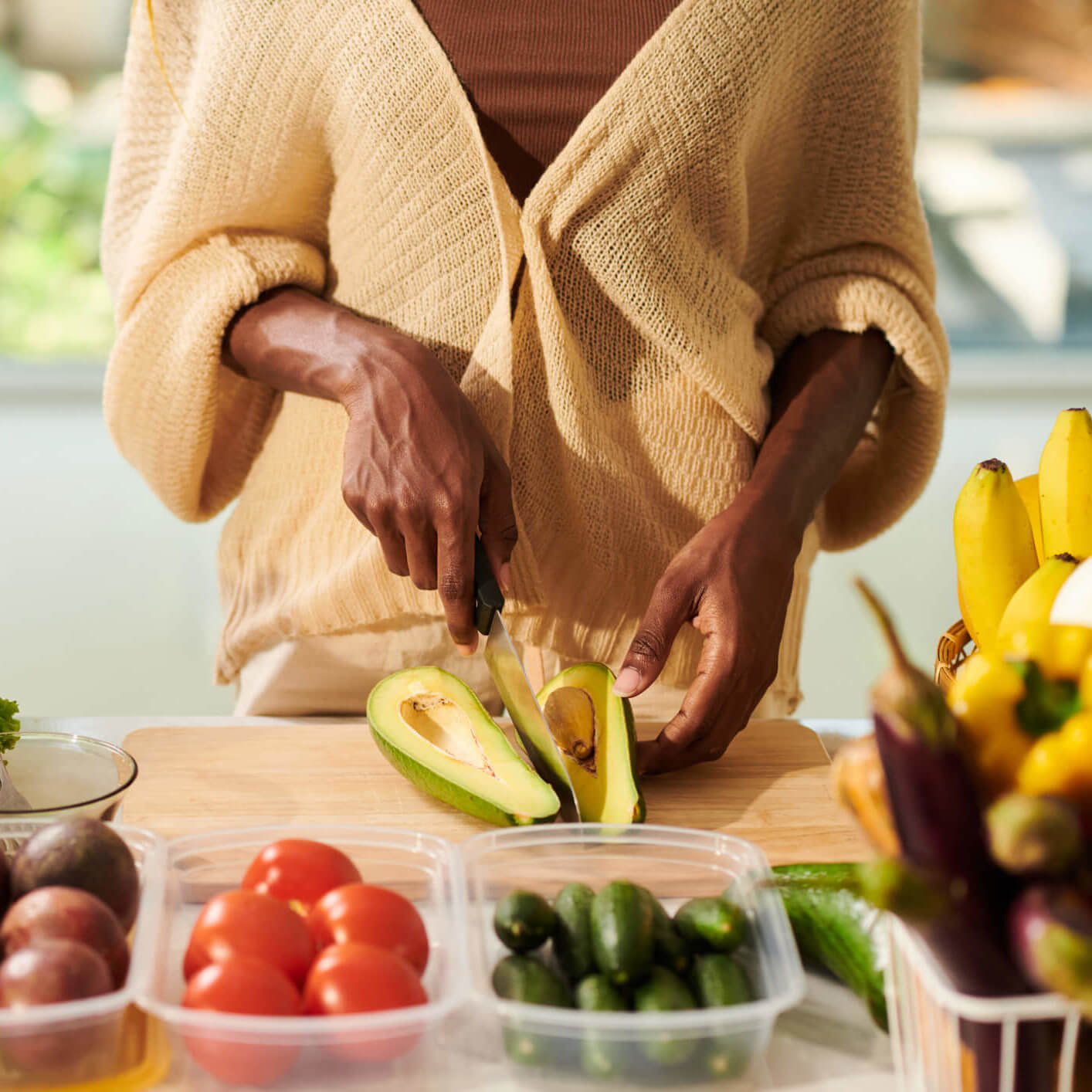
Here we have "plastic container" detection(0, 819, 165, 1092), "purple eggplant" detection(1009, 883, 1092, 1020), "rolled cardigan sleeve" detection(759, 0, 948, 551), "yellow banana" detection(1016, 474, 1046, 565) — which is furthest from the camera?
"rolled cardigan sleeve" detection(759, 0, 948, 551)

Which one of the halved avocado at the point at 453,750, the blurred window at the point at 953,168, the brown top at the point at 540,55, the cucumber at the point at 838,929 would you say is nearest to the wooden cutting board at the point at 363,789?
the halved avocado at the point at 453,750

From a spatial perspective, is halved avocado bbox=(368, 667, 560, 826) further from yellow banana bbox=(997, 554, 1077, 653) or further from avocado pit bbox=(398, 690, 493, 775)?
yellow banana bbox=(997, 554, 1077, 653)

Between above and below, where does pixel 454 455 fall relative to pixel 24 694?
below

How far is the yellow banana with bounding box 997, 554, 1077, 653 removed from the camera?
70cm

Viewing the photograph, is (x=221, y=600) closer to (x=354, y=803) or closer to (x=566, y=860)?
(x=354, y=803)

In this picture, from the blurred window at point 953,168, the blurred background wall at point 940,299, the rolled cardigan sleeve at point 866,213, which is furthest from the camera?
the blurred window at point 953,168

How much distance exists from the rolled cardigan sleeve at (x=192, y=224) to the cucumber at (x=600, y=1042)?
0.63 metres

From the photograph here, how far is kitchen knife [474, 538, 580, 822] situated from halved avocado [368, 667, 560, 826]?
0.06 ft

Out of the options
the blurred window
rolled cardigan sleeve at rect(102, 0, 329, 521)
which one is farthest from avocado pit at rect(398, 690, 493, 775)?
the blurred window

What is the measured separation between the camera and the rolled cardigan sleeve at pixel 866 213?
100cm

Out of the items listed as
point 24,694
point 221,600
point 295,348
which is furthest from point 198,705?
point 295,348

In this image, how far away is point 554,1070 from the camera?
0.54 metres

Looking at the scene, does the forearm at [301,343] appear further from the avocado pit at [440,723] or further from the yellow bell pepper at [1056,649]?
the yellow bell pepper at [1056,649]

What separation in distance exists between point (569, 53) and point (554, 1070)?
0.76 meters
